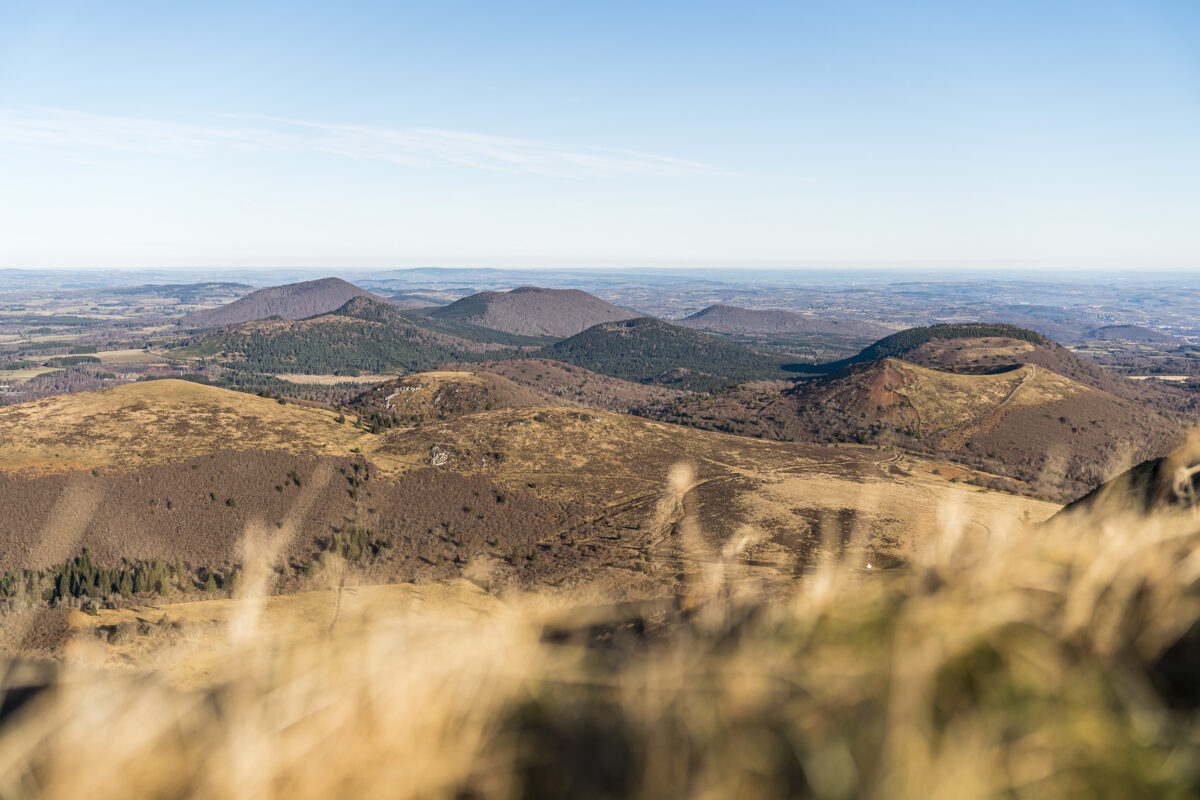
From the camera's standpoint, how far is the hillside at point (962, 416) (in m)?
94.5

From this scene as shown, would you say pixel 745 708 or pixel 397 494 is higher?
pixel 745 708

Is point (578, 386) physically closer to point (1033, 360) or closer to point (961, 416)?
point (961, 416)

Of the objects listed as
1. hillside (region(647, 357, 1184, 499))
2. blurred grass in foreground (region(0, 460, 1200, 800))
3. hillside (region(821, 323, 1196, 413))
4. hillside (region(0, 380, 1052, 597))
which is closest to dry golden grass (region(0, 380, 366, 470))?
hillside (region(0, 380, 1052, 597))

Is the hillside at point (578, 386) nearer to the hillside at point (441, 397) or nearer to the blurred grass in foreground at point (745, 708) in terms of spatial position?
the hillside at point (441, 397)

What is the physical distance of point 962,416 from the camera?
107 m

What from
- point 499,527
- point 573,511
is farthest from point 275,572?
point 573,511

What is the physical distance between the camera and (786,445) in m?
86.8

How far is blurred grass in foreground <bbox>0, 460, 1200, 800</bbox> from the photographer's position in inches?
58.5

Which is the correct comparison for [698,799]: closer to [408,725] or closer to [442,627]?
[408,725]

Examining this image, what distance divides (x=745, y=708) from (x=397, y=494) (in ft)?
221

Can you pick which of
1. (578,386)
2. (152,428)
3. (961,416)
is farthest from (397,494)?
(578,386)

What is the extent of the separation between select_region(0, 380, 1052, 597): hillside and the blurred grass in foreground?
41.1m

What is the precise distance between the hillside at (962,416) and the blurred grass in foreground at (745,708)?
94.9 m

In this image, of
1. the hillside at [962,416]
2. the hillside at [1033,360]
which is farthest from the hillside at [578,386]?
the hillside at [1033,360]
